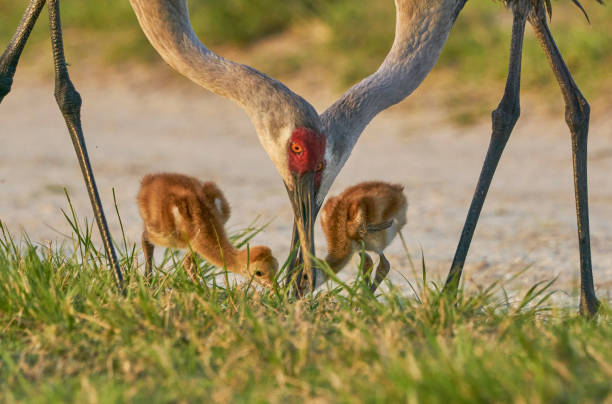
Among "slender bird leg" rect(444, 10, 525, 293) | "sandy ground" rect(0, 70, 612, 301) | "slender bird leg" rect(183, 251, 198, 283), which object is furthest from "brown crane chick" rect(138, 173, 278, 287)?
"sandy ground" rect(0, 70, 612, 301)

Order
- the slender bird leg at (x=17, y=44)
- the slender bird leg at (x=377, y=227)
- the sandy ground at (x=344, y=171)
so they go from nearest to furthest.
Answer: the slender bird leg at (x=17, y=44)
the slender bird leg at (x=377, y=227)
the sandy ground at (x=344, y=171)

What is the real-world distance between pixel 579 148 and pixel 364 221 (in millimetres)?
982

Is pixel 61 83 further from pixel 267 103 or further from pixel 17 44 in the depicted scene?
pixel 267 103

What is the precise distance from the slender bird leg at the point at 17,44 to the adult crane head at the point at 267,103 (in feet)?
1.33

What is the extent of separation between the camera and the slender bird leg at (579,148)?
3846mm

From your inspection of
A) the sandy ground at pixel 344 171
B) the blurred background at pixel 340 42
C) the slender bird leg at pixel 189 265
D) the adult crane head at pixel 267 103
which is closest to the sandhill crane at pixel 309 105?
the adult crane head at pixel 267 103

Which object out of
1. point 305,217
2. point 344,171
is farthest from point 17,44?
point 344,171

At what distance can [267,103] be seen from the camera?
143 inches

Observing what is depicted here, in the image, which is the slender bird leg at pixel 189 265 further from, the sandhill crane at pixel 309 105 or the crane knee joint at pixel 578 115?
the crane knee joint at pixel 578 115

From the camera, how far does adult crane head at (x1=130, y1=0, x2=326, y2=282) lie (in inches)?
141

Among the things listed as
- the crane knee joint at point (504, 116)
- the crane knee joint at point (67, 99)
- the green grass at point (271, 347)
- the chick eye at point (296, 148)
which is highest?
the crane knee joint at point (67, 99)

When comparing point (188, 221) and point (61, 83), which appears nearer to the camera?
point (61, 83)

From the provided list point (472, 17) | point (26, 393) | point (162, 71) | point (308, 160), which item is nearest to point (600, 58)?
point (472, 17)

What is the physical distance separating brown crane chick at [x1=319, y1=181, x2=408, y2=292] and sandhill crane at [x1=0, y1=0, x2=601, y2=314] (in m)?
0.24
